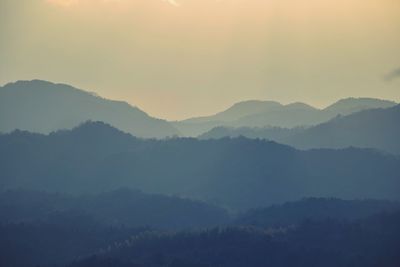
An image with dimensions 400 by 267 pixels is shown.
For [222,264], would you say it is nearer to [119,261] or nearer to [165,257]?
[165,257]

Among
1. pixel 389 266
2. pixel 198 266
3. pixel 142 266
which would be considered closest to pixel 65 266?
pixel 142 266

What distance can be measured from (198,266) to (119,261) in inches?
850

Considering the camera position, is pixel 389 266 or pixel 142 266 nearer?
pixel 142 266

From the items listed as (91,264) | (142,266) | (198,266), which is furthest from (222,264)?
(91,264)

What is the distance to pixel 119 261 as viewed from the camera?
18950 cm

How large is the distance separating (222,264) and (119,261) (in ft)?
97.7

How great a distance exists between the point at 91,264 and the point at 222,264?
121 ft

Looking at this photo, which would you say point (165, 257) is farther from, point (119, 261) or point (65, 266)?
point (65, 266)

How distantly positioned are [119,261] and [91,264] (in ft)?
25.7

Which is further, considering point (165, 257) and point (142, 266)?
point (165, 257)

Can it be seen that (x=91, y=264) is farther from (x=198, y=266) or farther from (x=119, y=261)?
(x=198, y=266)

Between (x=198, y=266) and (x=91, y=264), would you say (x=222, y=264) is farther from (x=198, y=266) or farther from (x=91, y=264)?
(x=91, y=264)

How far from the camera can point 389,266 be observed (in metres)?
199

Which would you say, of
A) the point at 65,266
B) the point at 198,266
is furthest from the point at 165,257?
the point at 65,266
